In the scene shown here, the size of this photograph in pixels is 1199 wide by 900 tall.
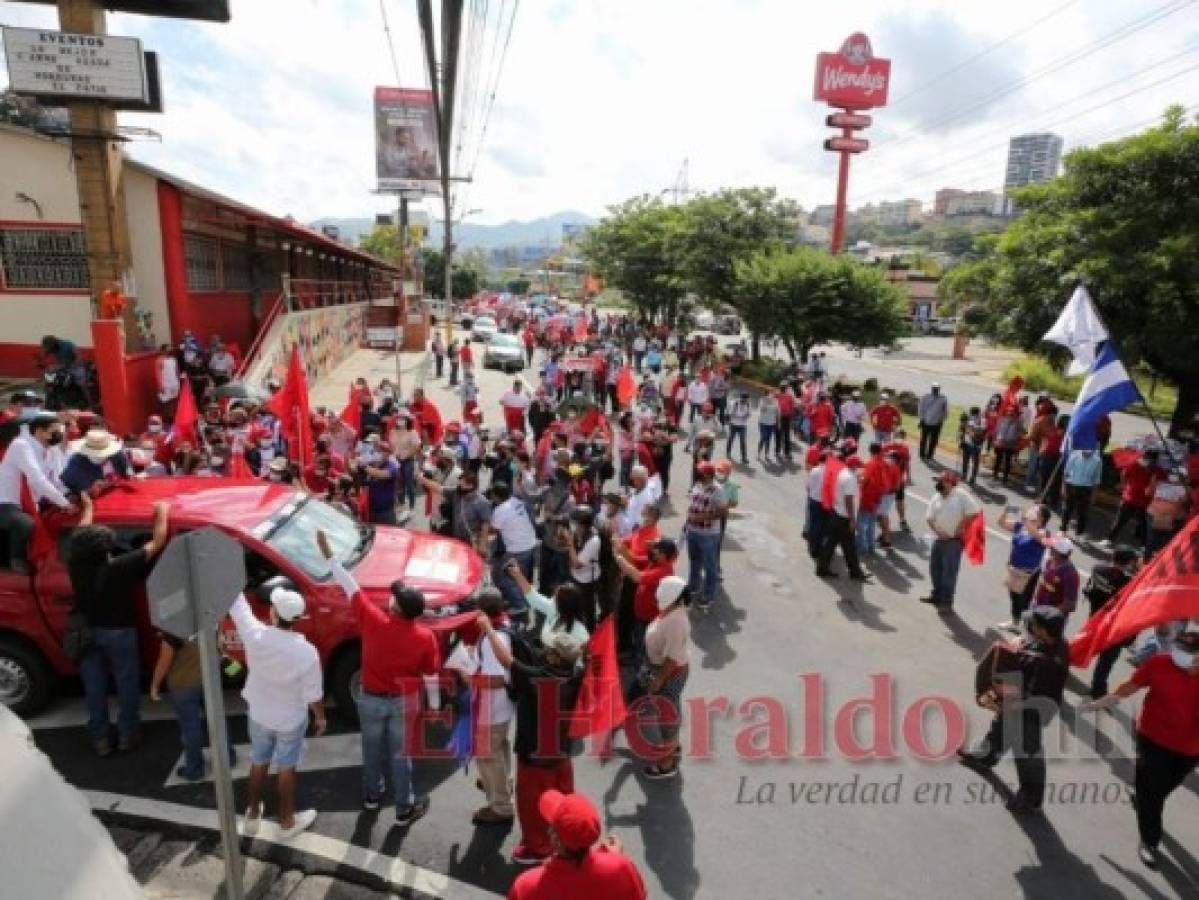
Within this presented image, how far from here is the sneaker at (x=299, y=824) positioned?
4738 mm

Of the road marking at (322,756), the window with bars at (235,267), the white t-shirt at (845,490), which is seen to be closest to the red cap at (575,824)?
the road marking at (322,756)

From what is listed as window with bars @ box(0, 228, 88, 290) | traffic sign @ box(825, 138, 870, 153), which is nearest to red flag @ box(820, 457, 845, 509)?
window with bars @ box(0, 228, 88, 290)

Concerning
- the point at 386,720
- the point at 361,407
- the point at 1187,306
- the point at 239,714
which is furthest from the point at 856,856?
the point at 1187,306

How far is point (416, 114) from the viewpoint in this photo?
4959 centimetres

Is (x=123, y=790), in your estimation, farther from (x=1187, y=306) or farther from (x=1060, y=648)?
(x=1187, y=306)

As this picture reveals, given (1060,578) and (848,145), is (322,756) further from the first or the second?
(848,145)

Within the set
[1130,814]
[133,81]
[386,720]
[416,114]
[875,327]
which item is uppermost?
[416,114]

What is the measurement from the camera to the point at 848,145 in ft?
182

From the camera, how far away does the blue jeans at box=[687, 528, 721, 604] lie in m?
8.32

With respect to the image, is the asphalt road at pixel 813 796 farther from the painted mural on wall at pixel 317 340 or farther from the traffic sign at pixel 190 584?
the painted mural on wall at pixel 317 340

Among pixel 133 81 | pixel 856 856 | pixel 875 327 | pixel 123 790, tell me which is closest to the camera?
pixel 856 856

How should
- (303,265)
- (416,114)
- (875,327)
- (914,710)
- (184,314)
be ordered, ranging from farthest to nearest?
(416,114) → (303,265) → (875,327) → (184,314) → (914,710)

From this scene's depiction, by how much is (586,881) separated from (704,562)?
18.2ft

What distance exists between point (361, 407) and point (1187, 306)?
1293 centimetres
